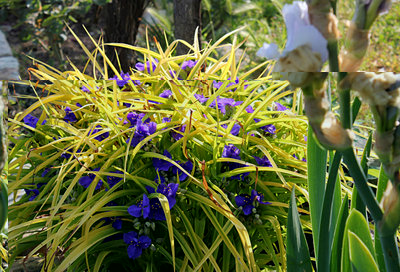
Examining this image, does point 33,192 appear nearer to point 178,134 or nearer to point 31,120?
point 31,120

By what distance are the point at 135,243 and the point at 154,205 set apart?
9 centimetres

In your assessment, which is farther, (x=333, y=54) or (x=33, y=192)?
(x=33, y=192)

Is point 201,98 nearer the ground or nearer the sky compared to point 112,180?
nearer the sky

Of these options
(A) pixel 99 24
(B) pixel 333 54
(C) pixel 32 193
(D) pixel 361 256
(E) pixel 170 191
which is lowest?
(C) pixel 32 193

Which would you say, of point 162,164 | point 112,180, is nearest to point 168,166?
point 162,164

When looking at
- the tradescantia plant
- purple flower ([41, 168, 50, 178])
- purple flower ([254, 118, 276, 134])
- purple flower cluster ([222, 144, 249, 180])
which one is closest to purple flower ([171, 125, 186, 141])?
the tradescantia plant

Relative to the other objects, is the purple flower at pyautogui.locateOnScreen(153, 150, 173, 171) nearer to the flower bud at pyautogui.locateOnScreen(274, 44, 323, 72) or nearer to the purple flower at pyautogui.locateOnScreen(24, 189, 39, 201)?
the purple flower at pyautogui.locateOnScreen(24, 189, 39, 201)

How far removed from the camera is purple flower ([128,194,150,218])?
2.54 ft

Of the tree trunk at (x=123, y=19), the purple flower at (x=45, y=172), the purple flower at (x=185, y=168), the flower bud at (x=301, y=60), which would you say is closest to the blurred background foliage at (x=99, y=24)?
the tree trunk at (x=123, y=19)

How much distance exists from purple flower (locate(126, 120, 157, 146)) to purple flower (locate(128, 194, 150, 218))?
129 mm

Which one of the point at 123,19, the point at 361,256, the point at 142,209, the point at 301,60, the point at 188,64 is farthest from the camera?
the point at 188,64

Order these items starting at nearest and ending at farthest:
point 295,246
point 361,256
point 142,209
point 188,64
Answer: point 361,256 → point 295,246 → point 142,209 → point 188,64

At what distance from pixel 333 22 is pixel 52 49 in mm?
789

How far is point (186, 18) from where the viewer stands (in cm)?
95
